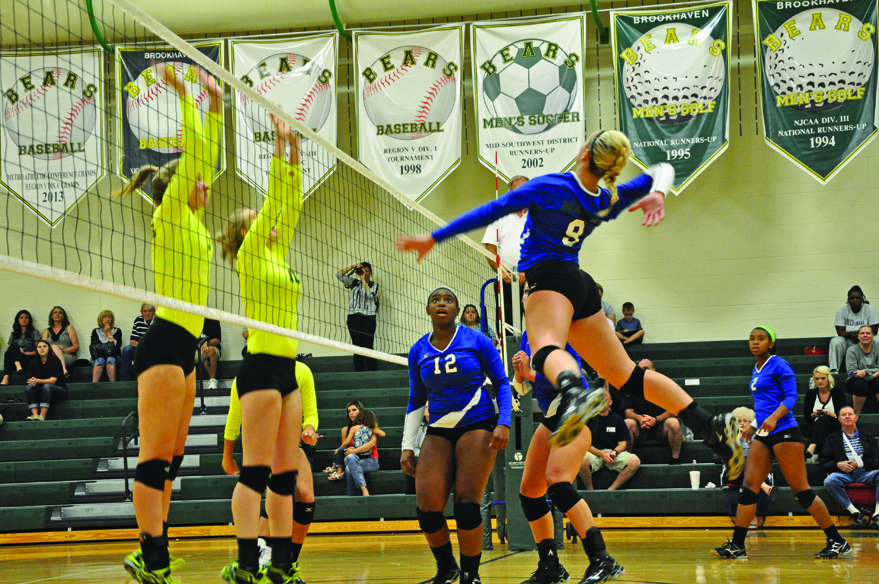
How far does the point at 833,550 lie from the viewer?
7246 mm

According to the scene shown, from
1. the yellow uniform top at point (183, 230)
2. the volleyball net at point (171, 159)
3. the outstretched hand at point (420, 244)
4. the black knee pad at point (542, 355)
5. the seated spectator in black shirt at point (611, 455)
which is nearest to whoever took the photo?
the black knee pad at point (542, 355)

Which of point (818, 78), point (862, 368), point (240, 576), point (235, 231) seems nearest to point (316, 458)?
point (235, 231)

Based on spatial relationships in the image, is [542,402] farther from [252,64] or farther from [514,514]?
[252,64]

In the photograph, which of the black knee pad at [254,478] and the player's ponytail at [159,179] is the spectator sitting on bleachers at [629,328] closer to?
the black knee pad at [254,478]

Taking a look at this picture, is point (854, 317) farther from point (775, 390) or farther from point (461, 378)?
point (461, 378)

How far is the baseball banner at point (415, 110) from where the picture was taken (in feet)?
44.8

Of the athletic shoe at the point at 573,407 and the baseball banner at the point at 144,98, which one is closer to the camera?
the athletic shoe at the point at 573,407

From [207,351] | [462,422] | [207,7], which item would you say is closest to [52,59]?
[207,7]

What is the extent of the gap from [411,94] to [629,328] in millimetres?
5532

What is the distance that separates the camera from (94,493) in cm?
1158

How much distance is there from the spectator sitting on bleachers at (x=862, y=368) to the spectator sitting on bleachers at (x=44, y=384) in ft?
39.7

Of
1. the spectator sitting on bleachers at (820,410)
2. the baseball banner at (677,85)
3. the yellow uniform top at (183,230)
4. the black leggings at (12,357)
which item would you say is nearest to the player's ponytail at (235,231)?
the yellow uniform top at (183,230)

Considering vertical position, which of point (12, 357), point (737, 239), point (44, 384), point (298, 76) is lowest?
point (44, 384)

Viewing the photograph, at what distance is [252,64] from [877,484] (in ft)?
36.3
